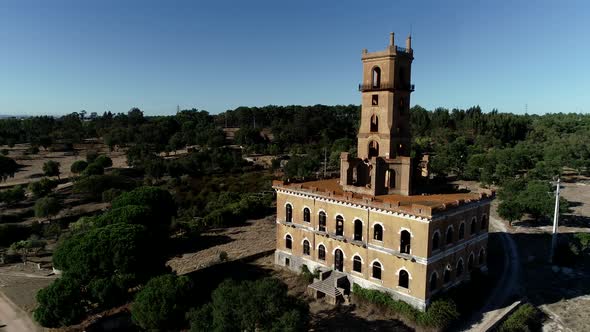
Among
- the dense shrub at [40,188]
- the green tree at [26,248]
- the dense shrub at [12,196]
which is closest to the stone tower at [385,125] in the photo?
the green tree at [26,248]

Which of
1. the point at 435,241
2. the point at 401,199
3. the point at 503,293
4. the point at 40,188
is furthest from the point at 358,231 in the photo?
the point at 40,188


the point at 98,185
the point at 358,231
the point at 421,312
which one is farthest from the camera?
the point at 98,185

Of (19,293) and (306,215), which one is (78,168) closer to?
(19,293)

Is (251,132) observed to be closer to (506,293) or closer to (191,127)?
(191,127)

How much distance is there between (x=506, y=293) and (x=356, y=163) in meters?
15.7

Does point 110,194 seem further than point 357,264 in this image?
Yes

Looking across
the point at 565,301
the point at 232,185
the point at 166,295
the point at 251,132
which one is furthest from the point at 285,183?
the point at 251,132

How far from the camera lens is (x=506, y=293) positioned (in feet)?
107

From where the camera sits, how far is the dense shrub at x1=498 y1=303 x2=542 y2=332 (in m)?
27.3

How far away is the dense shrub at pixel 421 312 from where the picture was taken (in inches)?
1058

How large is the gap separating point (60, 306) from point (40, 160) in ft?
302

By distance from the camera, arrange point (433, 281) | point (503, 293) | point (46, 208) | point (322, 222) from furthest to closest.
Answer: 1. point (46, 208)
2. point (322, 222)
3. point (503, 293)
4. point (433, 281)

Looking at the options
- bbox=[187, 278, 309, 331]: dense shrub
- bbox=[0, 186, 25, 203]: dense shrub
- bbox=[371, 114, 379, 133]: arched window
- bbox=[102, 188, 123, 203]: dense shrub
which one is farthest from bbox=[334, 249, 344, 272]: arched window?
bbox=[0, 186, 25, 203]: dense shrub

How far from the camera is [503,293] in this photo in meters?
32.6
